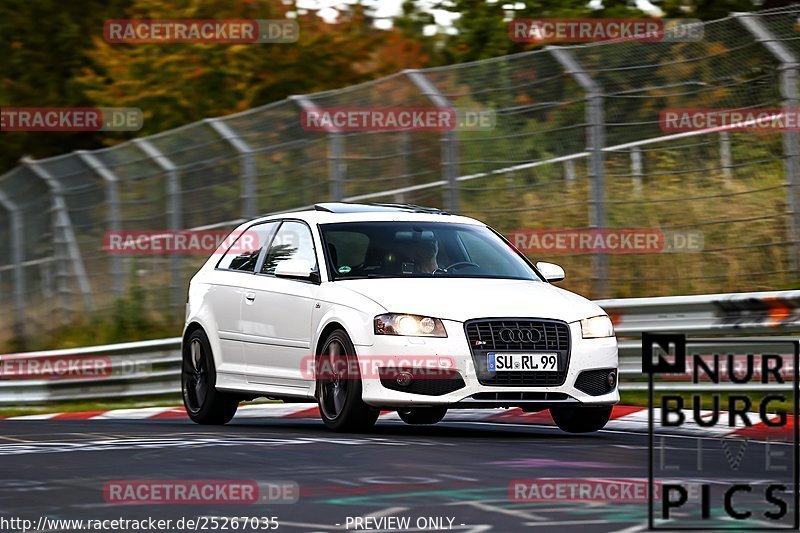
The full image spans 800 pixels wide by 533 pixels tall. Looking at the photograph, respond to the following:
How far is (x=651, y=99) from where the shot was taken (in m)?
15.1

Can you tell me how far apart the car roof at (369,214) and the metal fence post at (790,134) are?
8.92 feet

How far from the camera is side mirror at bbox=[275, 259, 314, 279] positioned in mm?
11992

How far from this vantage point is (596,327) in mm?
11406

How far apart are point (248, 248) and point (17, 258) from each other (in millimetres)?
12135

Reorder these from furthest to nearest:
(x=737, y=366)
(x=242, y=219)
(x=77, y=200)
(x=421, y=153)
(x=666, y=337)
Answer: (x=77, y=200)
(x=242, y=219)
(x=421, y=153)
(x=737, y=366)
(x=666, y=337)

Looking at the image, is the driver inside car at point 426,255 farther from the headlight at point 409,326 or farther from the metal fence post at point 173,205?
the metal fence post at point 173,205

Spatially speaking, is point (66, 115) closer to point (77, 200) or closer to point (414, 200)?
point (77, 200)

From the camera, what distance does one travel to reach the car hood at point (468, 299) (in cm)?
1102

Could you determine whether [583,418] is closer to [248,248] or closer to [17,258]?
[248,248]

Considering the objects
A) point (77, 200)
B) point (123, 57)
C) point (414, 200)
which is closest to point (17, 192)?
point (77, 200)

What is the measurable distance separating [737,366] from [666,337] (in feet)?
24.1

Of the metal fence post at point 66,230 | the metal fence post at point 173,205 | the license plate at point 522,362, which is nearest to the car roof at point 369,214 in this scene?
the license plate at point 522,362

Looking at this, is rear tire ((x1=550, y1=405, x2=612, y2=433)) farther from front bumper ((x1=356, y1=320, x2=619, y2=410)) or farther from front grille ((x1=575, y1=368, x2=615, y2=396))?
A: front bumper ((x1=356, y1=320, x2=619, y2=410))

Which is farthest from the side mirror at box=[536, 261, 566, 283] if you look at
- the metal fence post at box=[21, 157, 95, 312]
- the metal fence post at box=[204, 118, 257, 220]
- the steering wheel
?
the metal fence post at box=[21, 157, 95, 312]
